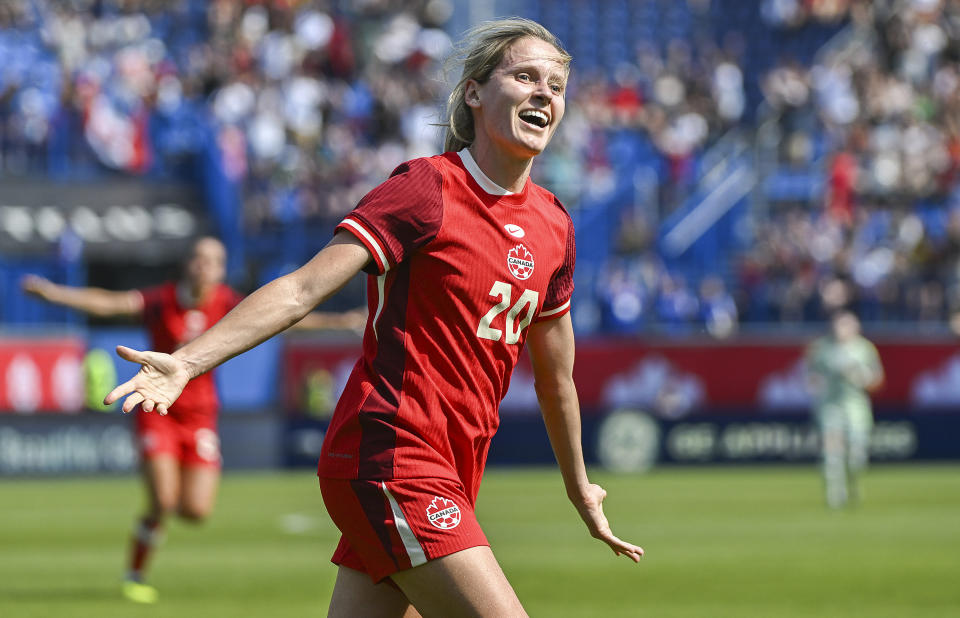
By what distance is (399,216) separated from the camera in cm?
455

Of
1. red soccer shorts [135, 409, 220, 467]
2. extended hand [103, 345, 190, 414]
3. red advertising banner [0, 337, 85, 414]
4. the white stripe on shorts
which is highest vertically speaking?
extended hand [103, 345, 190, 414]

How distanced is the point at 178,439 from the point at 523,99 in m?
7.52

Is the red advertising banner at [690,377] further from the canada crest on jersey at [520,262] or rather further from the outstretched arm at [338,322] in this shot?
the canada crest on jersey at [520,262]

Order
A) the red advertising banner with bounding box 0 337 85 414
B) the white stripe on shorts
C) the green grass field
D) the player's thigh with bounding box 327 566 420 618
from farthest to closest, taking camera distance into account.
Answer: the red advertising banner with bounding box 0 337 85 414 < the green grass field < the player's thigh with bounding box 327 566 420 618 < the white stripe on shorts

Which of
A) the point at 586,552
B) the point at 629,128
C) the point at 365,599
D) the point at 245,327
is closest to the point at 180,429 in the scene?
the point at 586,552

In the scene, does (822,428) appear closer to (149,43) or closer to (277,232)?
(277,232)

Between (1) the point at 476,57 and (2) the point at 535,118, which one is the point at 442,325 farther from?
(1) the point at 476,57

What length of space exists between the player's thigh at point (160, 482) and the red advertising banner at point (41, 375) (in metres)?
14.0

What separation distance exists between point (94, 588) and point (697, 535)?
6.65 metres

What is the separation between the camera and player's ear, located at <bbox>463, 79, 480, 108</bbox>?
5.00 m

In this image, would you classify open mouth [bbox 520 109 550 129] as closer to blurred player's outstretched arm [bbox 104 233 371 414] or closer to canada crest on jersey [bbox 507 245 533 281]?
canada crest on jersey [bbox 507 245 533 281]

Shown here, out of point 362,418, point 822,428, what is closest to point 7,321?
point 822,428

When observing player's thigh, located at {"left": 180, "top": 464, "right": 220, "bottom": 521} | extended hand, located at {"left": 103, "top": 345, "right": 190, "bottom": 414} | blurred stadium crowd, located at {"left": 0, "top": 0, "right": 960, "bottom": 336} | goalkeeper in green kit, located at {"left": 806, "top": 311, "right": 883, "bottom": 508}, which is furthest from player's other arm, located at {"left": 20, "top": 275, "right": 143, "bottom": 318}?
blurred stadium crowd, located at {"left": 0, "top": 0, "right": 960, "bottom": 336}

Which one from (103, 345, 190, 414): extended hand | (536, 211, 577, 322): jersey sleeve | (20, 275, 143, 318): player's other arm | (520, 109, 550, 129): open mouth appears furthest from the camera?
(20, 275, 143, 318): player's other arm
